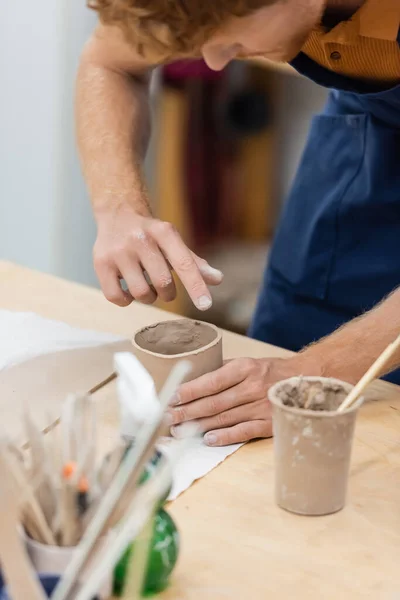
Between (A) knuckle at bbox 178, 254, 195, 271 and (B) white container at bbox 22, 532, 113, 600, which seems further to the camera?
(A) knuckle at bbox 178, 254, 195, 271

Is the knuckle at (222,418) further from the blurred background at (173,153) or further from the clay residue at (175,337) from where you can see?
the blurred background at (173,153)

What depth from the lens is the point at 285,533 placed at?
3.00 ft

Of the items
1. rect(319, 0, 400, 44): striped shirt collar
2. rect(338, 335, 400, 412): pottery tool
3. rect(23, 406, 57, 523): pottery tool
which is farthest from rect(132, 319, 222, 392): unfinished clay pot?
rect(319, 0, 400, 44): striped shirt collar

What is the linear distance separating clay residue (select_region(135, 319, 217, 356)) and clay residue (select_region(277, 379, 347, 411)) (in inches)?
7.3

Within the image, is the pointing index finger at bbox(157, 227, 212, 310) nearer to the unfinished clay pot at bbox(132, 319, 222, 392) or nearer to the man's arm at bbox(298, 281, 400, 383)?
the unfinished clay pot at bbox(132, 319, 222, 392)

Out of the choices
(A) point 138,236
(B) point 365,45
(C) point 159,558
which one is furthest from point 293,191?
(C) point 159,558

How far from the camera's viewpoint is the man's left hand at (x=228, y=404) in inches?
42.3

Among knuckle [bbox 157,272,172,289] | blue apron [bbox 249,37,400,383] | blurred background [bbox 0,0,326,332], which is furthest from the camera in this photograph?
blurred background [bbox 0,0,326,332]

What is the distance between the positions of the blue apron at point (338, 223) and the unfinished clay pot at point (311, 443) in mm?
525

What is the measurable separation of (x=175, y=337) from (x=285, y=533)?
1.02ft

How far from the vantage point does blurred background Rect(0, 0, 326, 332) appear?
2479mm

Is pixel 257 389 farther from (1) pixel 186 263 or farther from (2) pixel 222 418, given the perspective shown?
(1) pixel 186 263

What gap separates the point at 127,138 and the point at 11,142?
1.22 m

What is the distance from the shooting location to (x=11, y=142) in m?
2.59
